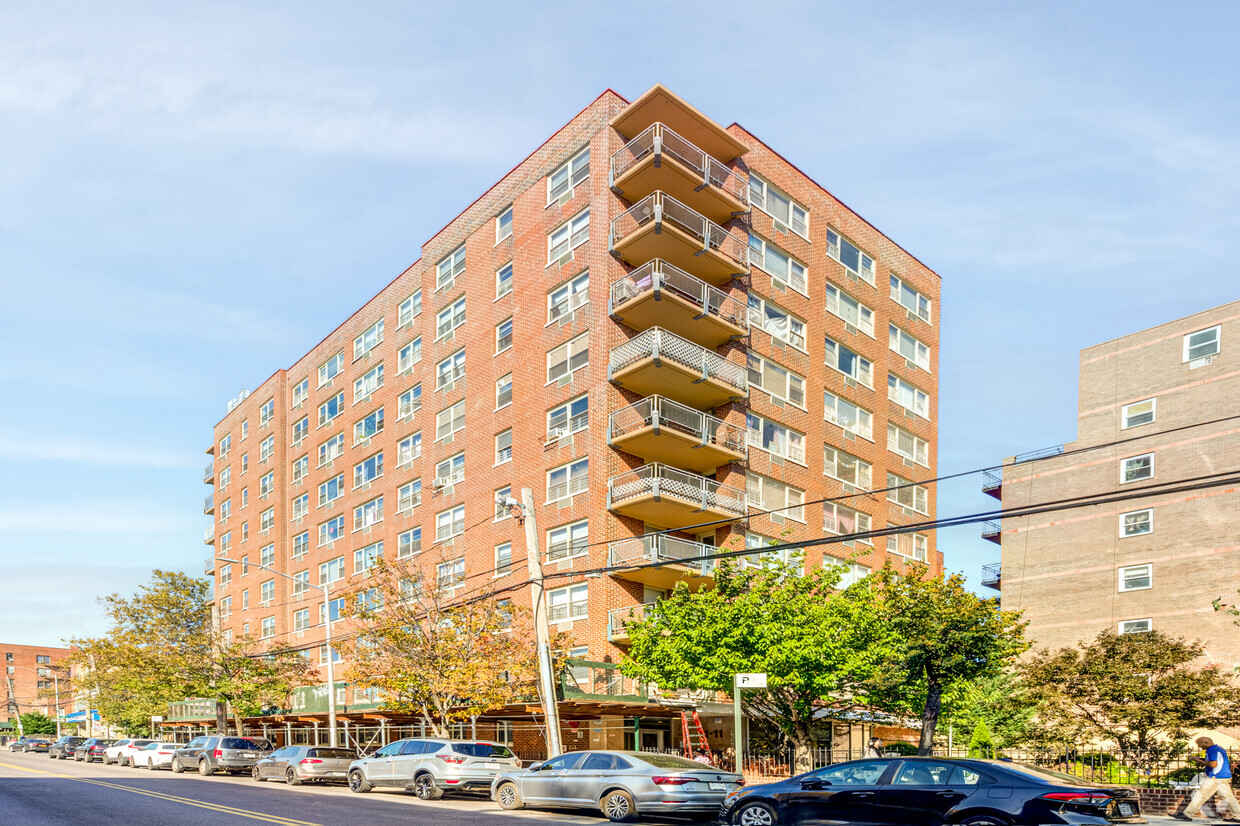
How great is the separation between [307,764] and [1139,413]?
41459mm

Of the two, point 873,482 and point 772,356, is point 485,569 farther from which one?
point 873,482

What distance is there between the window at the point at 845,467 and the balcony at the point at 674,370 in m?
Result: 6.37

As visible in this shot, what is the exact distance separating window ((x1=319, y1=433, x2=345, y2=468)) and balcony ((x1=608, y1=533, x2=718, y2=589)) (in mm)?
23940

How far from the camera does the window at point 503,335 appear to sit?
138ft

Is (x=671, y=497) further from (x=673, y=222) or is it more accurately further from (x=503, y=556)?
(x=673, y=222)

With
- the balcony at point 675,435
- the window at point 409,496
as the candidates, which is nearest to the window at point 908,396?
the balcony at point 675,435

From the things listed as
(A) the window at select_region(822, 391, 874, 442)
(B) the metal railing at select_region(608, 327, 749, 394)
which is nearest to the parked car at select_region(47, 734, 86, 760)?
(B) the metal railing at select_region(608, 327, 749, 394)

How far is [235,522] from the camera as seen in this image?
69500mm

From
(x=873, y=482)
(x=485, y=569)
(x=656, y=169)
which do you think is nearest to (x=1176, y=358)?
(x=873, y=482)

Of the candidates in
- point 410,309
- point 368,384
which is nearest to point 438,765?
point 410,309

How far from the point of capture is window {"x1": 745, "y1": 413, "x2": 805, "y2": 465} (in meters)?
38.5

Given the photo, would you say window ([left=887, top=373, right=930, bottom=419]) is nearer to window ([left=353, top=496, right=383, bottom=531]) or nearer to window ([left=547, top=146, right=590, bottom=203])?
window ([left=547, top=146, right=590, bottom=203])

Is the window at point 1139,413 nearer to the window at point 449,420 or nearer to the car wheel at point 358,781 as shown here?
the window at point 449,420

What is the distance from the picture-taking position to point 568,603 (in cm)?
3603
